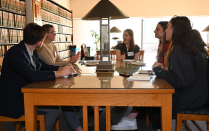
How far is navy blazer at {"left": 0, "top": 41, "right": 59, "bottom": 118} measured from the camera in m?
1.56

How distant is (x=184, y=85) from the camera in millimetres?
1507

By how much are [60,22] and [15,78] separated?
522 cm

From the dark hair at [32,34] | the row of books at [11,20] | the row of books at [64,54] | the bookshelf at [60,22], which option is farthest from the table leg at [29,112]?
the row of books at [64,54]

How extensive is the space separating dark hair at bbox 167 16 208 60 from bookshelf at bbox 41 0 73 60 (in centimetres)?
410

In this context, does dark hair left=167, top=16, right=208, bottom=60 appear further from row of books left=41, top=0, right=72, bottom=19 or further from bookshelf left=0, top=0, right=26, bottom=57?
row of books left=41, top=0, right=72, bottom=19

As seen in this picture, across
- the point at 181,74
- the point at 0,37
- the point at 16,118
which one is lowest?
the point at 16,118

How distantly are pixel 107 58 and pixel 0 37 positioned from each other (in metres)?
2.18

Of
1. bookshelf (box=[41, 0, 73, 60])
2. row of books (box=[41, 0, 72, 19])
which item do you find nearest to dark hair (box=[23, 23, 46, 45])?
bookshelf (box=[41, 0, 73, 60])

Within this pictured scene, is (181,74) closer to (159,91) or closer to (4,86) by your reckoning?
(159,91)

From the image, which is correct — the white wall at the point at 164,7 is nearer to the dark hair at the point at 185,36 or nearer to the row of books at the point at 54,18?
the row of books at the point at 54,18

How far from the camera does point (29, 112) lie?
4.76 ft

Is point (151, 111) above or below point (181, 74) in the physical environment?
below

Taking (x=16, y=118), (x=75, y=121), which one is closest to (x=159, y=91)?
(x=75, y=121)

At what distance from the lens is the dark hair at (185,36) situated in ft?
5.10
